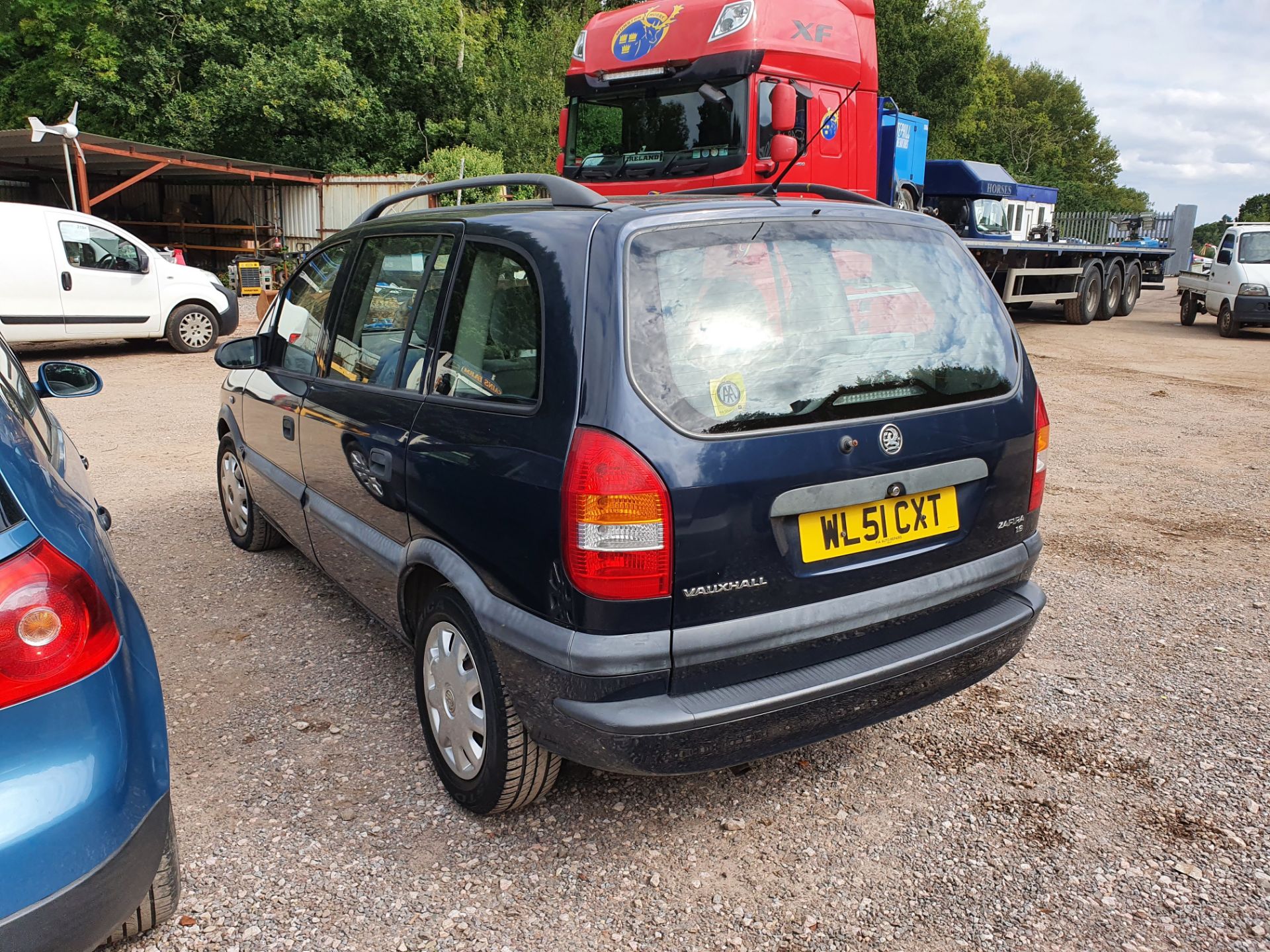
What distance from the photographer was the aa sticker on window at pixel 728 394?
91.6 inches

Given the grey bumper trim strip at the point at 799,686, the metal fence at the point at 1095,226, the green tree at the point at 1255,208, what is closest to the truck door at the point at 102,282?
the grey bumper trim strip at the point at 799,686

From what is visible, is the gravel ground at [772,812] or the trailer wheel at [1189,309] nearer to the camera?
the gravel ground at [772,812]

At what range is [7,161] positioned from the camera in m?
21.5

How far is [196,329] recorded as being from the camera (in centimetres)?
1270

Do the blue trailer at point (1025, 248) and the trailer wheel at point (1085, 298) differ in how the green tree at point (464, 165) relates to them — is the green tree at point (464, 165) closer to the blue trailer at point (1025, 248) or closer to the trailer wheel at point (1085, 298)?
the blue trailer at point (1025, 248)

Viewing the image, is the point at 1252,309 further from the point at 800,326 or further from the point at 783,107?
the point at 800,326

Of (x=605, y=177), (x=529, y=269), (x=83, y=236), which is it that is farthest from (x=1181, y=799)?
(x=83, y=236)

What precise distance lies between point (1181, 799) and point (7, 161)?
25.8 m

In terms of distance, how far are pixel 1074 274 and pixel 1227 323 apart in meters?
2.64

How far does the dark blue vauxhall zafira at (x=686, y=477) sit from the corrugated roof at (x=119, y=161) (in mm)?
17656

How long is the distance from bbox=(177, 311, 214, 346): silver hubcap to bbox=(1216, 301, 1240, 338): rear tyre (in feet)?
53.1

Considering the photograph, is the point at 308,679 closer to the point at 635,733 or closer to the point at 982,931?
the point at 635,733

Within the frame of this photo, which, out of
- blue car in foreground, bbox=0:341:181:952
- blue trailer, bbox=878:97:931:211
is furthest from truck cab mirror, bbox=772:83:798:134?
blue car in foreground, bbox=0:341:181:952

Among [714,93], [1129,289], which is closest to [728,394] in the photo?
[714,93]
